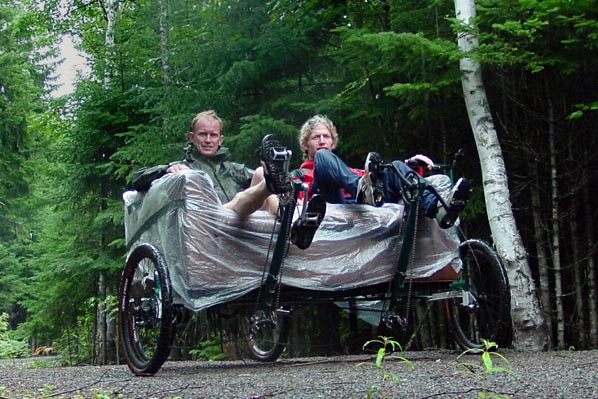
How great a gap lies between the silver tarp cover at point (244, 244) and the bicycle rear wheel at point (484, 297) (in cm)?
16

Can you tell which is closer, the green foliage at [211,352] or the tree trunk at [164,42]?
the green foliage at [211,352]

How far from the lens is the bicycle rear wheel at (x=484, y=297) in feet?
18.2

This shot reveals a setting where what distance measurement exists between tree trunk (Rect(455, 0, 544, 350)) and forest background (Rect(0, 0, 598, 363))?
15cm

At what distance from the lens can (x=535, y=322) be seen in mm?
7508

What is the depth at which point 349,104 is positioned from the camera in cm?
966

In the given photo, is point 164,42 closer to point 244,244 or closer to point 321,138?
point 321,138

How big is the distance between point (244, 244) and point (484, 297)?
1748 mm

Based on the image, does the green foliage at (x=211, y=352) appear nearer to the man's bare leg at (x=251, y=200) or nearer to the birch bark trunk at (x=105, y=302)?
→ the birch bark trunk at (x=105, y=302)

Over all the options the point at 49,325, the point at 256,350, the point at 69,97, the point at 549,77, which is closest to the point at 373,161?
the point at 256,350

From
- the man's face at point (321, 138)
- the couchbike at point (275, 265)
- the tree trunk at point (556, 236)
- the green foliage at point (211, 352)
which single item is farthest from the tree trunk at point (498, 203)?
the green foliage at point (211, 352)

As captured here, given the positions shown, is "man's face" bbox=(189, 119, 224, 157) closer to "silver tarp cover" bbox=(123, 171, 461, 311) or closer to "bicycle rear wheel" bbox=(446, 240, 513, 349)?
"silver tarp cover" bbox=(123, 171, 461, 311)

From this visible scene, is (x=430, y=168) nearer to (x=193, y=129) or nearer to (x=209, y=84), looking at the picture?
(x=193, y=129)

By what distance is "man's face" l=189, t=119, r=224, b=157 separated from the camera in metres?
6.02

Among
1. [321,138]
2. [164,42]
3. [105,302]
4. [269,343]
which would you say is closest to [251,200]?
[321,138]
